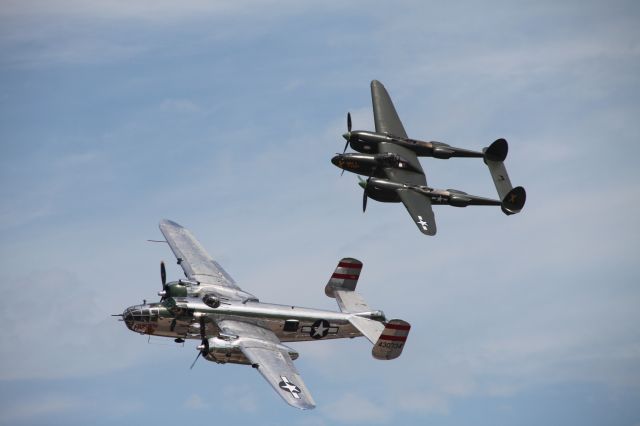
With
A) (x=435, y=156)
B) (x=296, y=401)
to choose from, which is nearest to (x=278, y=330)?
(x=296, y=401)

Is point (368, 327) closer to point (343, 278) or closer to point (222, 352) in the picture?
point (343, 278)

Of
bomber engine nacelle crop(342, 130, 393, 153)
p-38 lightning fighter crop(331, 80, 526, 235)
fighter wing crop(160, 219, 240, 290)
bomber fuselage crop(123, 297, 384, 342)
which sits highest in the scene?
bomber engine nacelle crop(342, 130, 393, 153)

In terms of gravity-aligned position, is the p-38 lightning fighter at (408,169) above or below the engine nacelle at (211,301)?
above

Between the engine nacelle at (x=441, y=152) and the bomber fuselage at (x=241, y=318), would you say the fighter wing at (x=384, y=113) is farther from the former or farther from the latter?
the bomber fuselage at (x=241, y=318)

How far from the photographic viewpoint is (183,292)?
75875mm

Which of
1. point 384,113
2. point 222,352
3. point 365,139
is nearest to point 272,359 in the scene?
point 222,352

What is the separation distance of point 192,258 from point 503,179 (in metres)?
22.5

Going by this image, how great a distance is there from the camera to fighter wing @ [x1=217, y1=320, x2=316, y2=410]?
220ft

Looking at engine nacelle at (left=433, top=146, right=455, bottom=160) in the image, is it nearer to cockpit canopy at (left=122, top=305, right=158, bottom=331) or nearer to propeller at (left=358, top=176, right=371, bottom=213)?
propeller at (left=358, top=176, right=371, bottom=213)

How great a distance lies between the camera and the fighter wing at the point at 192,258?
7919 centimetres

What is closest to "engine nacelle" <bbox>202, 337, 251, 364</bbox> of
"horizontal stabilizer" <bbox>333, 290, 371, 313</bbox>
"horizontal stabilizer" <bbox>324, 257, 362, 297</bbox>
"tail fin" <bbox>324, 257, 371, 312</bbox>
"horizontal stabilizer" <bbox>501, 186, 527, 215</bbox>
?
"horizontal stabilizer" <bbox>333, 290, 371, 313</bbox>

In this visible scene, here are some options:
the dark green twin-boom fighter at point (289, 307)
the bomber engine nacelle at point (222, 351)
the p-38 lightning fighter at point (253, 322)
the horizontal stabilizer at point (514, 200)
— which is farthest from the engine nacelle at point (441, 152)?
the bomber engine nacelle at point (222, 351)

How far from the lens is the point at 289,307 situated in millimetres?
76188

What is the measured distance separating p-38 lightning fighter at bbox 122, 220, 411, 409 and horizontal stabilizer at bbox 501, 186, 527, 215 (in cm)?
1249
